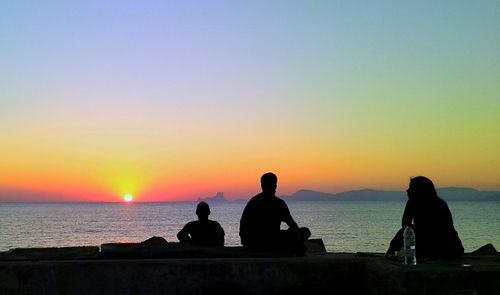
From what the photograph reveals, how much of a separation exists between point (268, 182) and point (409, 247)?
2.20m

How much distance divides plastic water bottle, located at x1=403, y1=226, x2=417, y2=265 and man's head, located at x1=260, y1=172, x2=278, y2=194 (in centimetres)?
197

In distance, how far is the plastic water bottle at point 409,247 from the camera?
5943 mm

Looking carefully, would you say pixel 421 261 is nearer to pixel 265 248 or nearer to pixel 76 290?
pixel 265 248

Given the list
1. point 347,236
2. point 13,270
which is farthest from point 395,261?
point 347,236

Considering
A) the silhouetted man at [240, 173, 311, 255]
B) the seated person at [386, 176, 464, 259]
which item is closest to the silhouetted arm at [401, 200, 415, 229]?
the seated person at [386, 176, 464, 259]

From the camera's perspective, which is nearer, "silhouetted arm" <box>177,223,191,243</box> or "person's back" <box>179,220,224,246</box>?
"person's back" <box>179,220,224,246</box>

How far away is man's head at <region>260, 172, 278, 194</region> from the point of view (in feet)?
25.1

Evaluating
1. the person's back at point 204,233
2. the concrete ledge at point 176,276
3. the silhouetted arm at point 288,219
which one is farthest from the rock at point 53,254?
the person's back at point 204,233

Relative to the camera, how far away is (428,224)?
688cm

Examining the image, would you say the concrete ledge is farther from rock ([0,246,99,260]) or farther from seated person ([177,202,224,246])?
seated person ([177,202,224,246])

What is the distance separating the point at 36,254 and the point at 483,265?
503 cm

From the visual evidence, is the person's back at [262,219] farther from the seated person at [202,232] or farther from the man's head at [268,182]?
the seated person at [202,232]

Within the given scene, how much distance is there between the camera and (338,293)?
6305mm

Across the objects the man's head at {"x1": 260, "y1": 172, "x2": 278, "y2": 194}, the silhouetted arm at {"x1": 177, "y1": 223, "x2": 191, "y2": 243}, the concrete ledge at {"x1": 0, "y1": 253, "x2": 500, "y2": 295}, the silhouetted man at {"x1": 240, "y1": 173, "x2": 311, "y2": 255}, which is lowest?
the concrete ledge at {"x1": 0, "y1": 253, "x2": 500, "y2": 295}
